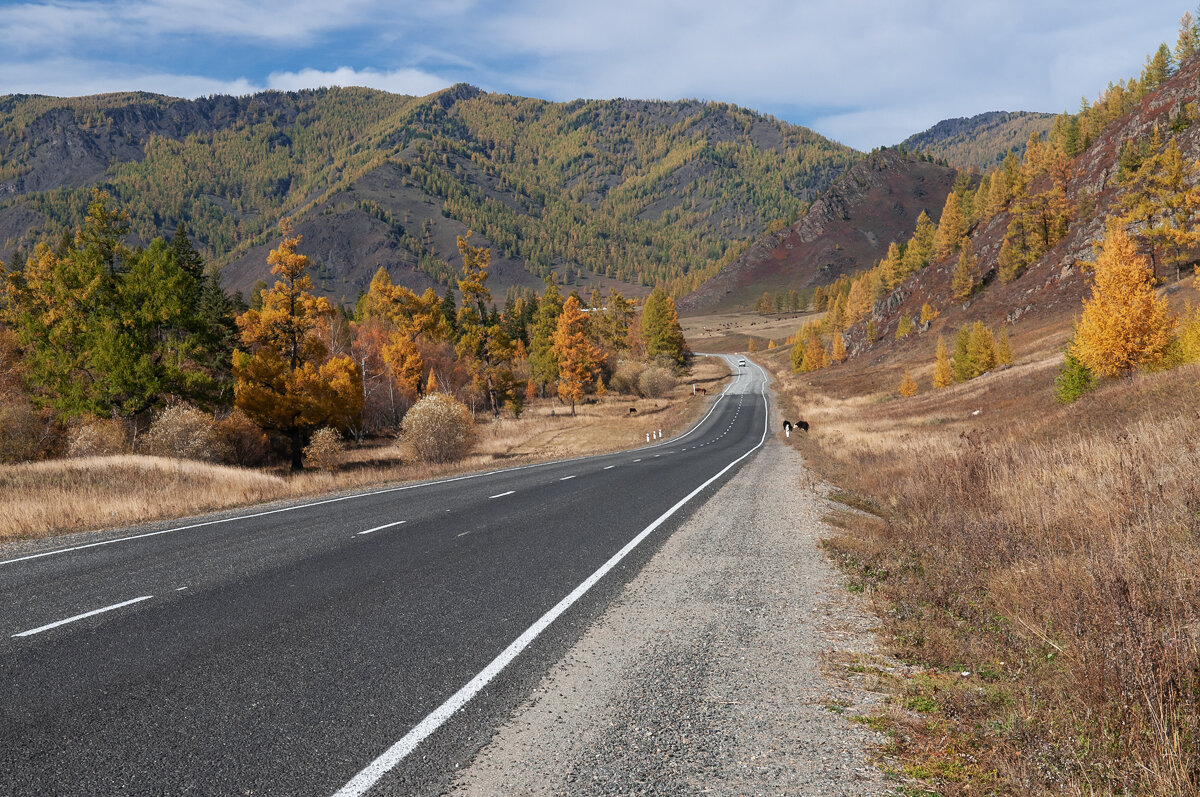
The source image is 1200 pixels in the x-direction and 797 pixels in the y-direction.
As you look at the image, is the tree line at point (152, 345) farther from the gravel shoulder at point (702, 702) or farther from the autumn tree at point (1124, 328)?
the autumn tree at point (1124, 328)

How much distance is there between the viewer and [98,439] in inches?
1059

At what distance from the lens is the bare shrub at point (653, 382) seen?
77438mm

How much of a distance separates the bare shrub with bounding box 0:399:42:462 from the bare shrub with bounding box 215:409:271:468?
7.03 metres

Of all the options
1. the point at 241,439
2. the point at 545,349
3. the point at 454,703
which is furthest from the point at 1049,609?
the point at 545,349

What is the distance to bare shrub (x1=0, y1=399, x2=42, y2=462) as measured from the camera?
26297 mm

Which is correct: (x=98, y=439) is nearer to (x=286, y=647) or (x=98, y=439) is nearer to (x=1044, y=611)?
(x=286, y=647)

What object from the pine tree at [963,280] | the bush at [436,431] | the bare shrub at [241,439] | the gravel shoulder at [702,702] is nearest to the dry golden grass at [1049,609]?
the gravel shoulder at [702,702]

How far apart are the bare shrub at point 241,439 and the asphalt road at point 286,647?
24.6 metres

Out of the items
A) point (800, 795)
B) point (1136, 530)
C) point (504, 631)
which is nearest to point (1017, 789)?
point (800, 795)

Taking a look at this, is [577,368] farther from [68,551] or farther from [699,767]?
[699,767]

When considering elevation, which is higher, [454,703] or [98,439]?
[98,439]

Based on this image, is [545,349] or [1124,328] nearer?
[1124,328]

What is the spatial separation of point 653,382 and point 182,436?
5595 centimetres

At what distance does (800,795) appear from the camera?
334 cm
